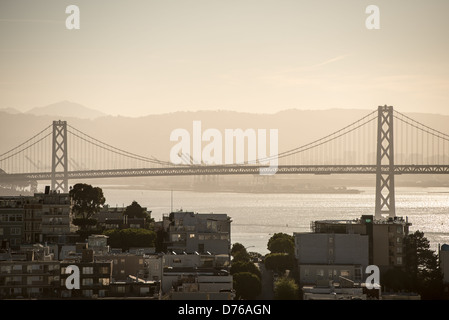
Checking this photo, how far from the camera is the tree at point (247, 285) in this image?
3267cm

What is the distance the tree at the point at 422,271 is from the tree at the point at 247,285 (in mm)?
5344

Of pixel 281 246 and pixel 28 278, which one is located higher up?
pixel 281 246

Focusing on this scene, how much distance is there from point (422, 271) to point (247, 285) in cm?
800

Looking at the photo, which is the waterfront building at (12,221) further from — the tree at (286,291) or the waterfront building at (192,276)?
the tree at (286,291)

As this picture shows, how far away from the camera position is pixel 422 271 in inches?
1475

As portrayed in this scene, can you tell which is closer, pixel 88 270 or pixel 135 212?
pixel 88 270

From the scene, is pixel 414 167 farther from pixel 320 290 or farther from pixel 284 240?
pixel 320 290

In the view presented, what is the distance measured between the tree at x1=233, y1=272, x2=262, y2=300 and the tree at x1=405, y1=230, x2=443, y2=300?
5.34 metres

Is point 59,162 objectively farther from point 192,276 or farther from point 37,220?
point 192,276

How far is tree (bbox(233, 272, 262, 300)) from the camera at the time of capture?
32666mm

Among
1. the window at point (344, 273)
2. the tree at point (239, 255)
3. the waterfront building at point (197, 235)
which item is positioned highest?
the waterfront building at point (197, 235)

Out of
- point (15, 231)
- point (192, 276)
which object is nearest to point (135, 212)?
point (15, 231)

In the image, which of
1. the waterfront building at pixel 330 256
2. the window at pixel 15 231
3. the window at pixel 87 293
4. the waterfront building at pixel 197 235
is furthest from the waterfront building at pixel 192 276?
the window at pixel 15 231

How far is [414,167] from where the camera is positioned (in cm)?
7875
